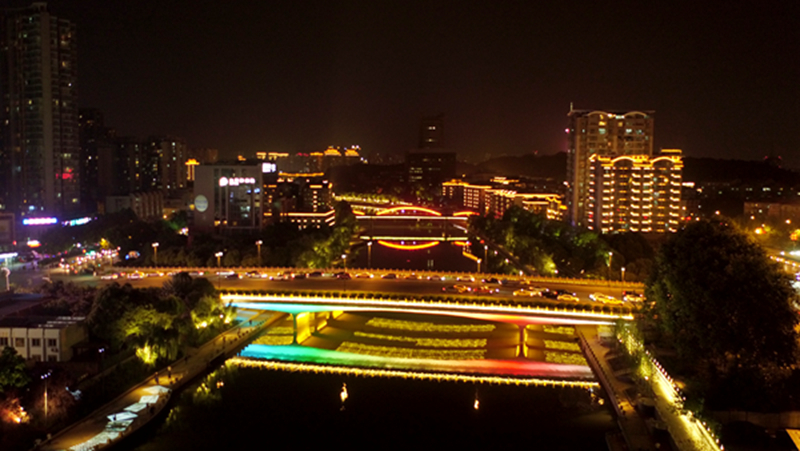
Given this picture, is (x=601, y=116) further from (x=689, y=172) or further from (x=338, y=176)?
(x=338, y=176)

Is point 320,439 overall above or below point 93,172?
below

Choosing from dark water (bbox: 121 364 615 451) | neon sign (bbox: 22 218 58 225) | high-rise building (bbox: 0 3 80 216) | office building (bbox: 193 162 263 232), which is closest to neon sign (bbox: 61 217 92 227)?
high-rise building (bbox: 0 3 80 216)

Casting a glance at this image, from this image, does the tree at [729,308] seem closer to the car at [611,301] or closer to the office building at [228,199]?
the car at [611,301]

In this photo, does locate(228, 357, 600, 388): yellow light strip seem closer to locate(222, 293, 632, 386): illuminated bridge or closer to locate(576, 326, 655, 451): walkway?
locate(222, 293, 632, 386): illuminated bridge

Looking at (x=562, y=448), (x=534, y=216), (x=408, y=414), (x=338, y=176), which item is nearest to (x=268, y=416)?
(x=408, y=414)

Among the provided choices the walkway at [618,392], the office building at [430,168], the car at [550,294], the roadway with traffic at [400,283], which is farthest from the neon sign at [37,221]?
the office building at [430,168]
